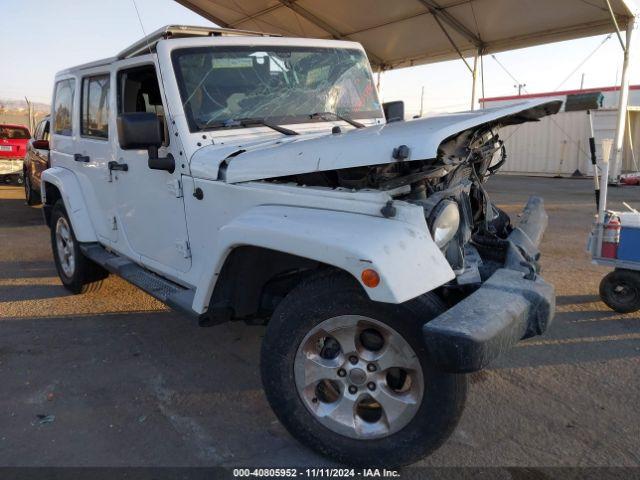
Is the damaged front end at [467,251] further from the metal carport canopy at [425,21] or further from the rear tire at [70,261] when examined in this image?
the metal carport canopy at [425,21]

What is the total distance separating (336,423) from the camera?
2553 millimetres

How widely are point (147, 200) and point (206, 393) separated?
1448 mm

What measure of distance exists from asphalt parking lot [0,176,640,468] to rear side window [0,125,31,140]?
39.9 feet

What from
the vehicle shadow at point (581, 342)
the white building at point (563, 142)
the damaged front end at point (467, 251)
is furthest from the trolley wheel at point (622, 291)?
the white building at point (563, 142)

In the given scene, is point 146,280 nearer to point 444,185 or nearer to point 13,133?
point 444,185

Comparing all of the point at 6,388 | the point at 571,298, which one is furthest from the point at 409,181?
the point at 571,298

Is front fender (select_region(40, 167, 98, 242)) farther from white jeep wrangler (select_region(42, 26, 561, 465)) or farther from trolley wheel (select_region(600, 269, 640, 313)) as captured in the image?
trolley wheel (select_region(600, 269, 640, 313))

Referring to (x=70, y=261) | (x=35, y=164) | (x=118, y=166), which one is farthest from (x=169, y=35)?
(x=35, y=164)

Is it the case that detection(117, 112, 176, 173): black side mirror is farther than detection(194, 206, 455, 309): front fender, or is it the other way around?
detection(117, 112, 176, 173): black side mirror

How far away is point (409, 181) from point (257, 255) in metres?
0.91

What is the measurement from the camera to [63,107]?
553cm

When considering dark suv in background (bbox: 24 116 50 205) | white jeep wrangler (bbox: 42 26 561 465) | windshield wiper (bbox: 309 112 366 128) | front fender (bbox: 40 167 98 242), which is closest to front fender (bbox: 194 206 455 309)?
white jeep wrangler (bbox: 42 26 561 465)

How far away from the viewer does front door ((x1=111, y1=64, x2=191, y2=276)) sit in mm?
3512

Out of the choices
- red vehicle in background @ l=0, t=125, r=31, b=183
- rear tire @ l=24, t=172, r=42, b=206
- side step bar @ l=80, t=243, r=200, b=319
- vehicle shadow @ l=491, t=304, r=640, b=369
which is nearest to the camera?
side step bar @ l=80, t=243, r=200, b=319
